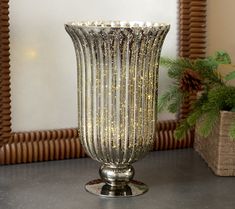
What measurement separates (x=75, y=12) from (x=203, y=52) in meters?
0.26

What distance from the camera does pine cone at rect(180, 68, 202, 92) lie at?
2.97 feet

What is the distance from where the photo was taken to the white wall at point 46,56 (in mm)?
941

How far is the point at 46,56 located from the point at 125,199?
302 mm

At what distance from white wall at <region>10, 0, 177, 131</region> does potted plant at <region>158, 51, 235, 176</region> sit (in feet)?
0.50

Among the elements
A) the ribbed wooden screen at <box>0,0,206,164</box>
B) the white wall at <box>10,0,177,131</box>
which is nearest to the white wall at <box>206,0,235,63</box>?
the ribbed wooden screen at <box>0,0,206,164</box>

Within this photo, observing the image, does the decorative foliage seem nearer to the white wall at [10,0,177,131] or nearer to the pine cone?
the pine cone

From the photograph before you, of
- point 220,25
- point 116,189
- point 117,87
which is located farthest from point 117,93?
point 220,25

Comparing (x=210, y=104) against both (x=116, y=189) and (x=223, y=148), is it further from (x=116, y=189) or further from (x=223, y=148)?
(x=116, y=189)

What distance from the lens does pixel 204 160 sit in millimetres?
994

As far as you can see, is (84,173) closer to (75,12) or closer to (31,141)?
(31,141)

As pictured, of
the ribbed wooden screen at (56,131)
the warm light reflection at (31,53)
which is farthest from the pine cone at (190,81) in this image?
the warm light reflection at (31,53)

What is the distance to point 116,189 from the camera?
83 centimetres

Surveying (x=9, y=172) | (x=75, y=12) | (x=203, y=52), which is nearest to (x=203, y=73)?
(x=203, y=52)

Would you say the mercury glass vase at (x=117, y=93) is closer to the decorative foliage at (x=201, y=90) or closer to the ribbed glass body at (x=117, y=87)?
the ribbed glass body at (x=117, y=87)
